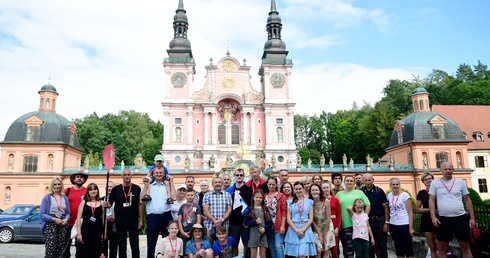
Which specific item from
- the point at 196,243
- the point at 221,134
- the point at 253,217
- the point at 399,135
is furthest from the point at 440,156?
the point at 196,243

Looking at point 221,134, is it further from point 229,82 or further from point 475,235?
point 475,235

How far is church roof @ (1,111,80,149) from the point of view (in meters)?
31.5

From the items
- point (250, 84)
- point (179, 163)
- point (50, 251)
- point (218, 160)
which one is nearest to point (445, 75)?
point (250, 84)

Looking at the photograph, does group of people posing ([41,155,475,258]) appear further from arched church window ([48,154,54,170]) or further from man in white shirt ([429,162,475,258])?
arched church window ([48,154,54,170])

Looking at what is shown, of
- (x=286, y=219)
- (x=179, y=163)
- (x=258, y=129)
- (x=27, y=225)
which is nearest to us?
(x=286, y=219)

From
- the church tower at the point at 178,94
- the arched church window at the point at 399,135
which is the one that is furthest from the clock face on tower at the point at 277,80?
the arched church window at the point at 399,135

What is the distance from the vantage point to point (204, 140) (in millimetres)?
41125

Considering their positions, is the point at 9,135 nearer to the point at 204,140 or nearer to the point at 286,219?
the point at 204,140

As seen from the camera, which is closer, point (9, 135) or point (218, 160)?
point (9, 135)

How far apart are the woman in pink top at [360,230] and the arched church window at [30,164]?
101 feet

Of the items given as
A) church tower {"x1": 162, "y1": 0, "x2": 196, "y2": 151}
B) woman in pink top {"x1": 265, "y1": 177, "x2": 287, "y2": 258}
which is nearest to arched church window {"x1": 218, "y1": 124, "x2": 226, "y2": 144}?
church tower {"x1": 162, "y1": 0, "x2": 196, "y2": 151}

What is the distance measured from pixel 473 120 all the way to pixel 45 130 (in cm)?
4105

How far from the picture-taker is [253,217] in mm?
6918

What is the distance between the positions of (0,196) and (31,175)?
284cm
